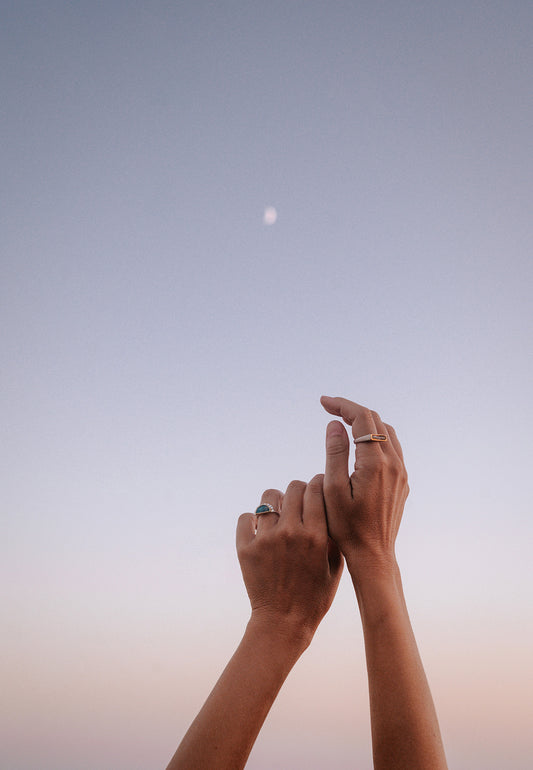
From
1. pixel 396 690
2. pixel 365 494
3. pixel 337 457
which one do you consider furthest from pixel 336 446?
pixel 396 690

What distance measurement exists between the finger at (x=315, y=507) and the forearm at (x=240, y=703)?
1.67ft

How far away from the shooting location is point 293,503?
113 inches

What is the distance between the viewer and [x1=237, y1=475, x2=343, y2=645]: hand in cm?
256

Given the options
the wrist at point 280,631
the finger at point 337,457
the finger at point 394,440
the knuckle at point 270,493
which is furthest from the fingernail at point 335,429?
the wrist at point 280,631

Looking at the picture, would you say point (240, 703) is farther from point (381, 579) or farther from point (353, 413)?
point (353, 413)

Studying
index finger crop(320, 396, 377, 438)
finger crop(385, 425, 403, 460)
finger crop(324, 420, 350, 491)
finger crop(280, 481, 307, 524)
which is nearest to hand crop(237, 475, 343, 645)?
finger crop(280, 481, 307, 524)

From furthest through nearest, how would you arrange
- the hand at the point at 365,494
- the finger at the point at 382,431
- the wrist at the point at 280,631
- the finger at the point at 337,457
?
the finger at the point at 382,431 < the finger at the point at 337,457 < the hand at the point at 365,494 < the wrist at the point at 280,631

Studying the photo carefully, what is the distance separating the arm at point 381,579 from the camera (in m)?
1.86

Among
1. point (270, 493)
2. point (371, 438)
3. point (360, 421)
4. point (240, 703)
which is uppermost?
point (360, 421)

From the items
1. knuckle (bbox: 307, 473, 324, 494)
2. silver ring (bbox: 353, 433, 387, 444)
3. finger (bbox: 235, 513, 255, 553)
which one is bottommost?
finger (bbox: 235, 513, 255, 553)

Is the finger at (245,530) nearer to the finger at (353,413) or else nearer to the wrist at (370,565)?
the wrist at (370,565)

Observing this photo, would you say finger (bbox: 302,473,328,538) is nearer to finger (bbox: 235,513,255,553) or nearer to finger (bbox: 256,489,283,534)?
finger (bbox: 256,489,283,534)

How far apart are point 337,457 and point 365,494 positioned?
0.91 ft

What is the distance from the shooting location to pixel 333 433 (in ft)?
9.95
